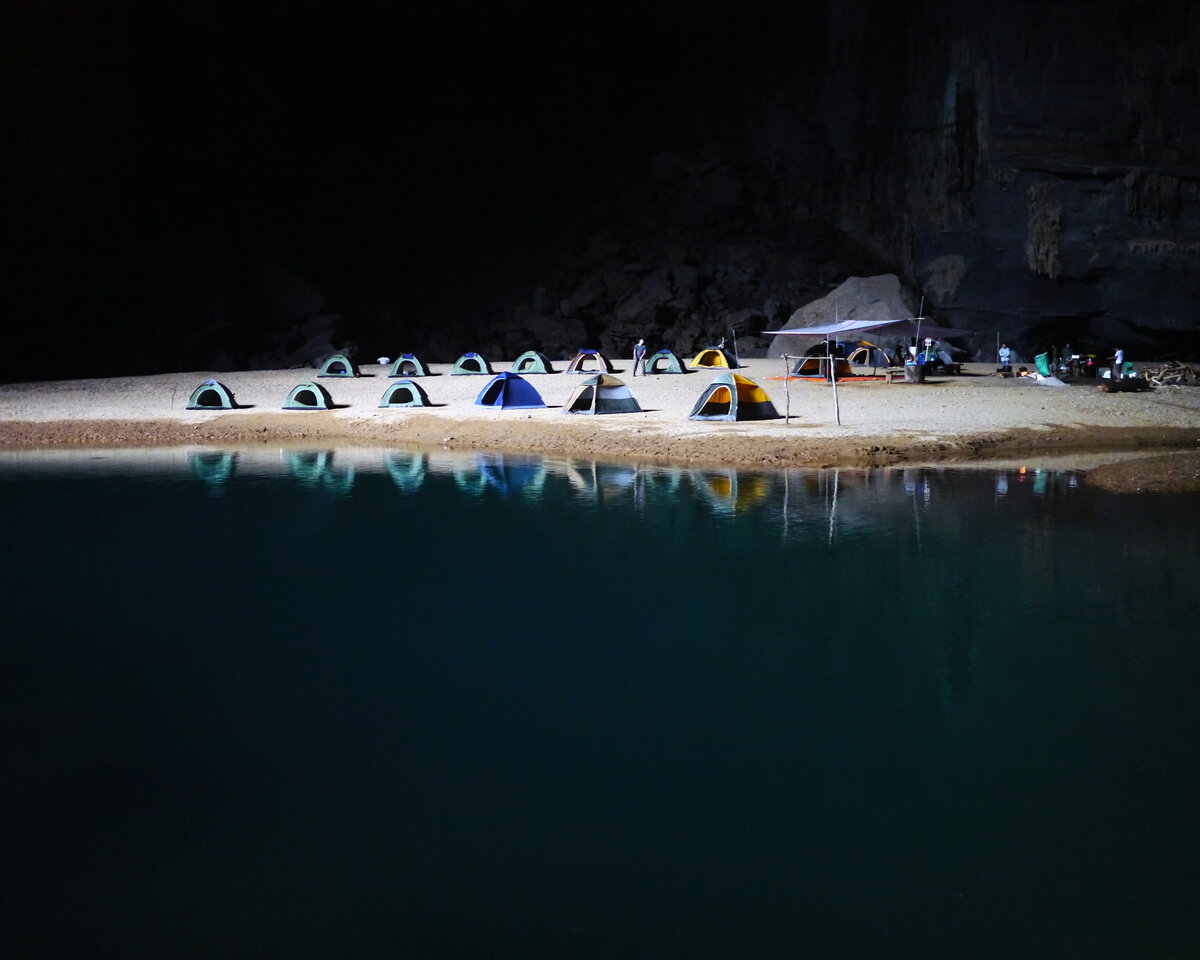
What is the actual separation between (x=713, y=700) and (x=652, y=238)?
51951 millimetres

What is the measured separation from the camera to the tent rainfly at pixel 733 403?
78.6 ft

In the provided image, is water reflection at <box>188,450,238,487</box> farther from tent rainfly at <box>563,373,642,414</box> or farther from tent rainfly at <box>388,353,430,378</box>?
tent rainfly at <box>388,353,430,378</box>

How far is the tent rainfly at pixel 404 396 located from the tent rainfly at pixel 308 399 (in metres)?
1.42

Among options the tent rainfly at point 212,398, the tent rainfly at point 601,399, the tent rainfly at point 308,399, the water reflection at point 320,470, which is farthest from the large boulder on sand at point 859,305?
the water reflection at point 320,470

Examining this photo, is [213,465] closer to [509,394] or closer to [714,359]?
[509,394]

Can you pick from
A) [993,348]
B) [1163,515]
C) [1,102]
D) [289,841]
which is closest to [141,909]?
[289,841]

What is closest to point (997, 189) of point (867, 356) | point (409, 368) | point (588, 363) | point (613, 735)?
point (867, 356)

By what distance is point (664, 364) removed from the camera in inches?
1517

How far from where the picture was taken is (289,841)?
6930 mm

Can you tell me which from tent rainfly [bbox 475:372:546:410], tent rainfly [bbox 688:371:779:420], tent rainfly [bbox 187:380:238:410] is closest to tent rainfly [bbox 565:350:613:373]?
tent rainfly [bbox 475:372:546:410]

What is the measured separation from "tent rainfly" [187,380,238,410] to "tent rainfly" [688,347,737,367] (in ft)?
56.6

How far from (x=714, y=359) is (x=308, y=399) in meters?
16.6

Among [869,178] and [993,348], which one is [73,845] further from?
[869,178]

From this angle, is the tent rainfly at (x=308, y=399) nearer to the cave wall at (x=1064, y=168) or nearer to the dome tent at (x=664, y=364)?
the dome tent at (x=664, y=364)
